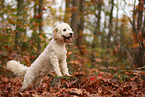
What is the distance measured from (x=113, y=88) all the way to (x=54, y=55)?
1474mm

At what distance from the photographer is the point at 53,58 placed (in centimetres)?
337

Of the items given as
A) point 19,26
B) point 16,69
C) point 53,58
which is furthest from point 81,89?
point 19,26

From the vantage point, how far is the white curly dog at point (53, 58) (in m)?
3.36

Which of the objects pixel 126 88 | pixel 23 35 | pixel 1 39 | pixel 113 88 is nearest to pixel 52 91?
pixel 113 88

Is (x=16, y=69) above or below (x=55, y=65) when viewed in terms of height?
below

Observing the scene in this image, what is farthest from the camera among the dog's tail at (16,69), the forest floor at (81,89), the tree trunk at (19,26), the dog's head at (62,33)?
the tree trunk at (19,26)

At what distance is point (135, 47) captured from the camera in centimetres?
520

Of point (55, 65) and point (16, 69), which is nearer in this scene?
point (55, 65)

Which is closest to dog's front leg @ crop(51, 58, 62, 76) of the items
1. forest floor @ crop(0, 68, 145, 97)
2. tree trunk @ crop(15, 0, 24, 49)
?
forest floor @ crop(0, 68, 145, 97)

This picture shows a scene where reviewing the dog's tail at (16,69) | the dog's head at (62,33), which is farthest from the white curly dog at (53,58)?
the dog's tail at (16,69)

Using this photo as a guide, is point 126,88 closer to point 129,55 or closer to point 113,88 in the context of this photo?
point 113,88

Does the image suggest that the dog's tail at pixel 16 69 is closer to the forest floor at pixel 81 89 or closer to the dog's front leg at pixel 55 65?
the forest floor at pixel 81 89

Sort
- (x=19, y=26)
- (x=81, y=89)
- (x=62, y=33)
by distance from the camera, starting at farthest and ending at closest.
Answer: (x=19, y=26), (x=62, y=33), (x=81, y=89)

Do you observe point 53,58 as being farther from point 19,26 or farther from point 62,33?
point 19,26
